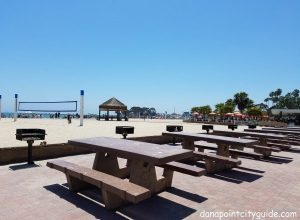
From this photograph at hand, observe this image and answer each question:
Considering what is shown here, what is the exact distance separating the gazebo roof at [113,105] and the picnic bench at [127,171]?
3076cm

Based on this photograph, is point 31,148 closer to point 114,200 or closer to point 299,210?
point 114,200

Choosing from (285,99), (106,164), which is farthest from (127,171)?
(285,99)

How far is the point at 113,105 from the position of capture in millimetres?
36469

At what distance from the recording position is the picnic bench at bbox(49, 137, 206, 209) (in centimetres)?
389

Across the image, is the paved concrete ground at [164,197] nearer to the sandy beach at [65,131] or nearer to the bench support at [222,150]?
the bench support at [222,150]

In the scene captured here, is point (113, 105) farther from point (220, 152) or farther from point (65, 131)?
point (220, 152)

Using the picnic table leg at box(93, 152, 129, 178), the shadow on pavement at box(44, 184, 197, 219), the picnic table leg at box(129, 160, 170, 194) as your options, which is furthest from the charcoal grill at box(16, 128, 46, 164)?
the picnic table leg at box(129, 160, 170, 194)

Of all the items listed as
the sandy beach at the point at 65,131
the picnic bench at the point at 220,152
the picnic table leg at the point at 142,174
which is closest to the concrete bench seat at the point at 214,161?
the picnic bench at the point at 220,152

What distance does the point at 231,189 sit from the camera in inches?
215

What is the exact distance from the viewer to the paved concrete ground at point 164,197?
4.10m

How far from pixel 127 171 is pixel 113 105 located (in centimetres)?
3100

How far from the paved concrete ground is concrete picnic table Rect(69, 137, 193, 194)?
259 mm

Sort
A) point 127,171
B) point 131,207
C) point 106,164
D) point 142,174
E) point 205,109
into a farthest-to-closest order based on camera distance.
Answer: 1. point 205,109
2. point 127,171
3. point 106,164
4. point 142,174
5. point 131,207

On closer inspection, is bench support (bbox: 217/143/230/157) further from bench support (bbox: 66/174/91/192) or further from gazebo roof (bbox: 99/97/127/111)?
gazebo roof (bbox: 99/97/127/111)
